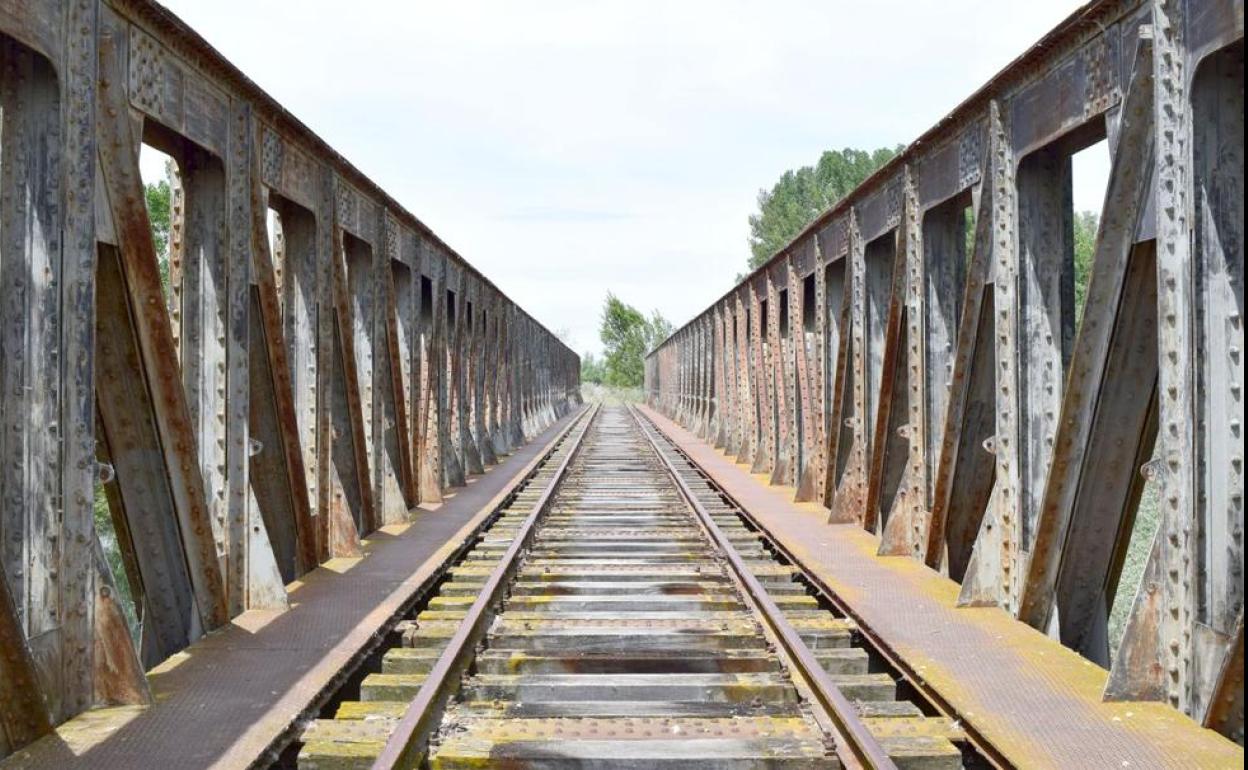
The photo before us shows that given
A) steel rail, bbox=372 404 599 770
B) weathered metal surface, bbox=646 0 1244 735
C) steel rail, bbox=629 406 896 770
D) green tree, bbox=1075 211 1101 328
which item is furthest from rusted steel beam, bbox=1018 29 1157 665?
green tree, bbox=1075 211 1101 328

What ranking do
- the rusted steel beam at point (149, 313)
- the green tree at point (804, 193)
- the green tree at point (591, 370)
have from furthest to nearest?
the green tree at point (591, 370) → the green tree at point (804, 193) → the rusted steel beam at point (149, 313)

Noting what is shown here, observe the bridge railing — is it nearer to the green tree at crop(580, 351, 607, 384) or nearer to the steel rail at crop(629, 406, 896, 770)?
the steel rail at crop(629, 406, 896, 770)

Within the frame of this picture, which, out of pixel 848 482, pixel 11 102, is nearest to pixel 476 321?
pixel 848 482

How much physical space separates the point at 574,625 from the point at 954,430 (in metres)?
2.78

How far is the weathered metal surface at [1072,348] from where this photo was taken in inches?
175

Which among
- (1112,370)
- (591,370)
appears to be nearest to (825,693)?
(1112,370)

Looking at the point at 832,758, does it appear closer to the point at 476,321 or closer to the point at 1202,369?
the point at 1202,369

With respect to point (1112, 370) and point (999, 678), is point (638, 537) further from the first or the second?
point (1112, 370)

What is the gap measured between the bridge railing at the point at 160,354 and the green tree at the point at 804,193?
7766 cm

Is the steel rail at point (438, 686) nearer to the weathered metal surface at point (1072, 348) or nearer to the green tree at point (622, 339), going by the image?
the weathered metal surface at point (1072, 348)

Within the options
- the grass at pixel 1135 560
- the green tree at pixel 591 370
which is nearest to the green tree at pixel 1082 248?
the grass at pixel 1135 560

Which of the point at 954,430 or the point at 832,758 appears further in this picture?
the point at 954,430

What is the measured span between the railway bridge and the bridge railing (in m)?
0.02

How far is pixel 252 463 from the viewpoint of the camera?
305 inches
